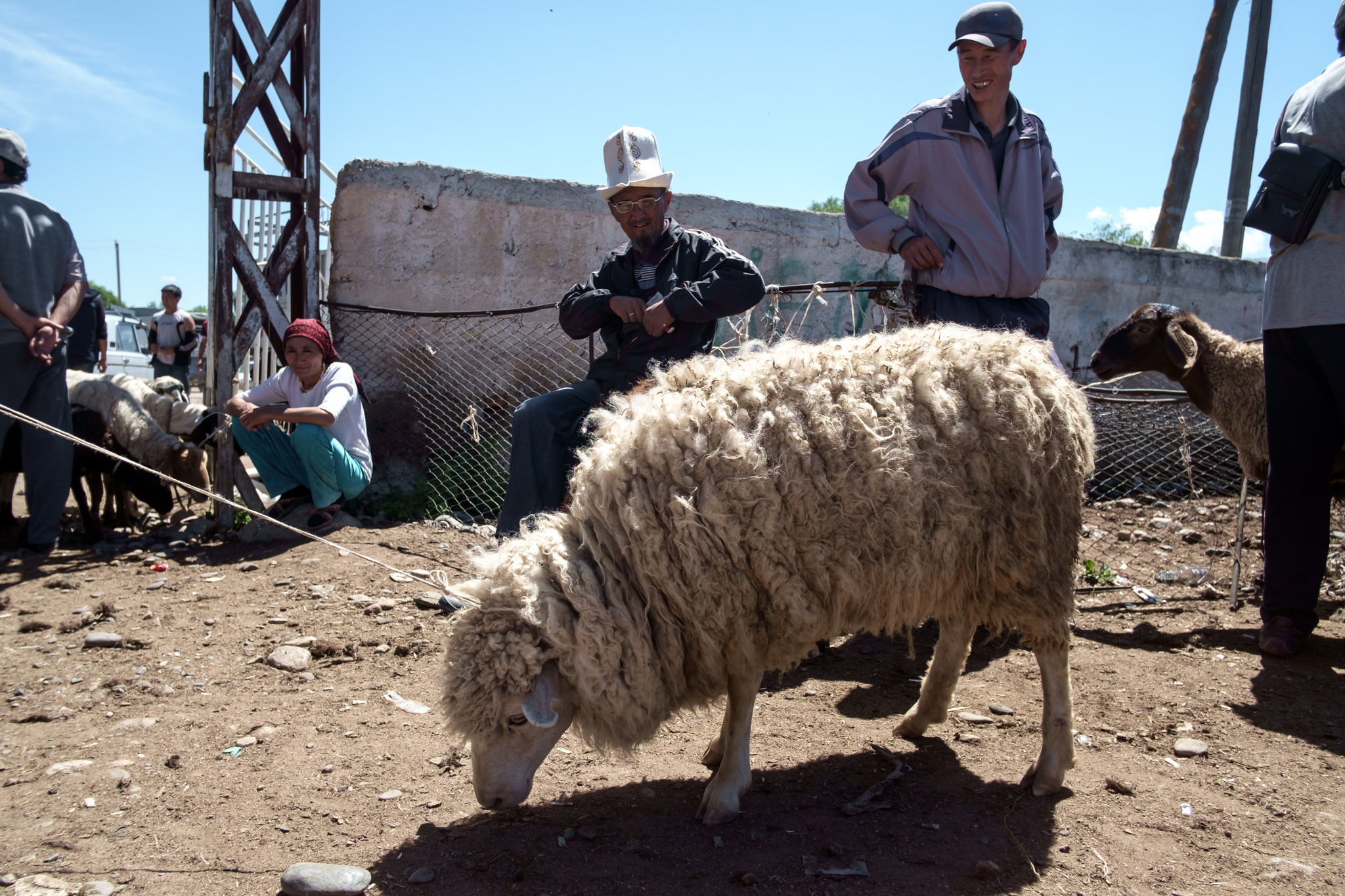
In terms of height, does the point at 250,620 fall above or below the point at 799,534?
below

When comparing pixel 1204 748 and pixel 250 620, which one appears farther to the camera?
pixel 250 620

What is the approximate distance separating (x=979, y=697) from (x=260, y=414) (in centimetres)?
422

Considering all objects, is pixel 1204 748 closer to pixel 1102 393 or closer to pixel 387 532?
pixel 1102 393

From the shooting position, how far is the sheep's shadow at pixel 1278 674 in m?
3.03

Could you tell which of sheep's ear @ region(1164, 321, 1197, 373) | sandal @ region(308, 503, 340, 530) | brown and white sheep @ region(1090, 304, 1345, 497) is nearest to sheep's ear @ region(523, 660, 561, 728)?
sandal @ region(308, 503, 340, 530)

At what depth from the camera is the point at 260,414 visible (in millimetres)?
5090

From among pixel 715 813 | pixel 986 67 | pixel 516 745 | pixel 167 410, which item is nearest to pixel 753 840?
A: pixel 715 813

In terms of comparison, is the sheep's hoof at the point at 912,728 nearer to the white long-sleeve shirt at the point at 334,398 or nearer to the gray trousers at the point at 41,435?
the white long-sleeve shirt at the point at 334,398

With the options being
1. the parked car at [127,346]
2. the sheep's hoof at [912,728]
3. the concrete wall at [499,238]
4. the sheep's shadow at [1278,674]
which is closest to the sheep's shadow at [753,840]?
the sheep's hoof at [912,728]

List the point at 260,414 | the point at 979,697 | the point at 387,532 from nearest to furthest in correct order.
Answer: the point at 979,697 < the point at 260,414 < the point at 387,532

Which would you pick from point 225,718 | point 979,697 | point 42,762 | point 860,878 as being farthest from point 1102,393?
point 42,762

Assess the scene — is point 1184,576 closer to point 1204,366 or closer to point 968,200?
point 1204,366

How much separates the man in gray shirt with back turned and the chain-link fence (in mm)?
2259

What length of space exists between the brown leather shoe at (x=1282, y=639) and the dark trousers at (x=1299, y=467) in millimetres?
30
